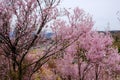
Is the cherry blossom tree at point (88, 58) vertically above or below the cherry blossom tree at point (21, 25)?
below

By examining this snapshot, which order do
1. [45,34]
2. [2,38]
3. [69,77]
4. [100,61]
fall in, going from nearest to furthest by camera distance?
[2,38] < [45,34] < [100,61] < [69,77]

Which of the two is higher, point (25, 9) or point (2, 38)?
point (25, 9)

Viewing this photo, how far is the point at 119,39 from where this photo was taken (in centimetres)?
5394

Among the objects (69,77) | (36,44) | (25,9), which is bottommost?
(69,77)

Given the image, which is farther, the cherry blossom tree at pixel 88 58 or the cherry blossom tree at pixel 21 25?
the cherry blossom tree at pixel 88 58

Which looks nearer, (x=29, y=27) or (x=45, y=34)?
(x=29, y=27)

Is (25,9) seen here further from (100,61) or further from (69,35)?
(100,61)

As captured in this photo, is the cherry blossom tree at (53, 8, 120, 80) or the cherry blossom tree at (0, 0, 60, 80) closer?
the cherry blossom tree at (0, 0, 60, 80)

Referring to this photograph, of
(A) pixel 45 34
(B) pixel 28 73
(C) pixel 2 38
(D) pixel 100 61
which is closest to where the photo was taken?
(C) pixel 2 38

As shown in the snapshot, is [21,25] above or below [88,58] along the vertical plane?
above

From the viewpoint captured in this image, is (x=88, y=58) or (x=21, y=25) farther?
(x=88, y=58)

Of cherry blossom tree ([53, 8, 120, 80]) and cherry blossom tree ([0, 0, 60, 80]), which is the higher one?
cherry blossom tree ([0, 0, 60, 80])

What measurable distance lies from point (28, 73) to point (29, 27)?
7.49 feet

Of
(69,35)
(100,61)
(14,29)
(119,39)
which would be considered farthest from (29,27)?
(119,39)
